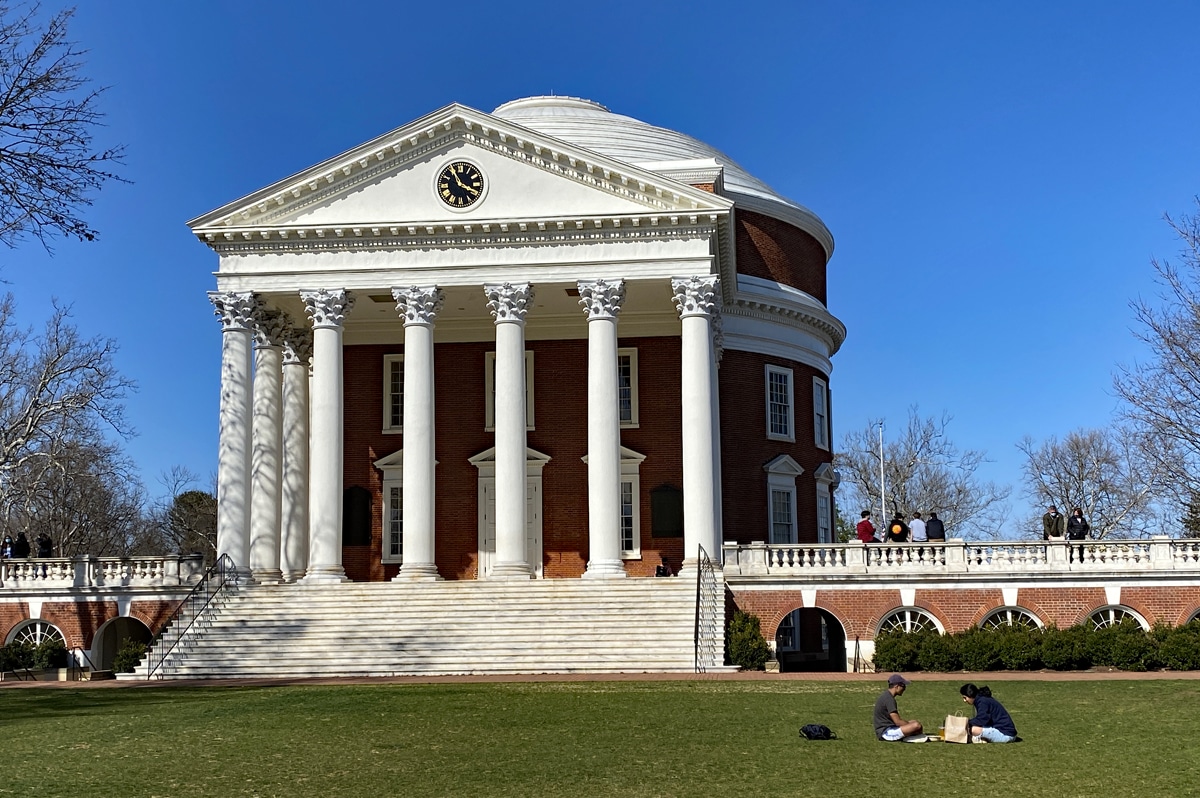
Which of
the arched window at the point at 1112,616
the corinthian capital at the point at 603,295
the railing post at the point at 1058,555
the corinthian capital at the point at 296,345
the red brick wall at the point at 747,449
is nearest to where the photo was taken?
the arched window at the point at 1112,616

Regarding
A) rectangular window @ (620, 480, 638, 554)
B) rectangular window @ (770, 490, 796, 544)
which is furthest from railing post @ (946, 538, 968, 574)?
rectangular window @ (770, 490, 796, 544)

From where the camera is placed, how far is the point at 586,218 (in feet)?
124

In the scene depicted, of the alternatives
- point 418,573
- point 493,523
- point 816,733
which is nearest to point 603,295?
point 418,573

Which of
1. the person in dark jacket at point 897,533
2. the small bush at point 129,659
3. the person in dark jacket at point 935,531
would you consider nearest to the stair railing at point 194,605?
the small bush at point 129,659

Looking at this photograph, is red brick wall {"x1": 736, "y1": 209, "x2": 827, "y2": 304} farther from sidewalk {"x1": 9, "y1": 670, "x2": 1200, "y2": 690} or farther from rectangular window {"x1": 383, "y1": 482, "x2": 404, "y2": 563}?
sidewalk {"x1": 9, "y1": 670, "x2": 1200, "y2": 690}

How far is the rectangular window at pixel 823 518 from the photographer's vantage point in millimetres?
49969

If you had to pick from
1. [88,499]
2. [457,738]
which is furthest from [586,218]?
[88,499]

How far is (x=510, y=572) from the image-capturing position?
36.5 meters

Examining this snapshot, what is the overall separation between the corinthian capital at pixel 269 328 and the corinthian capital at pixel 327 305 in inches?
83.7

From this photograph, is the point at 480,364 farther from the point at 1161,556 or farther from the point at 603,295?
the point at 1161,556

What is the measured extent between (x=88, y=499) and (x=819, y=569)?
167 ft

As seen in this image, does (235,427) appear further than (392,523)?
No

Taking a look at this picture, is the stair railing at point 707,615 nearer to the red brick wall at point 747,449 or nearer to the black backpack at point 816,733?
the red brick wall at point 747,449

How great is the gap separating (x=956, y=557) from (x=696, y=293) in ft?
32.6
